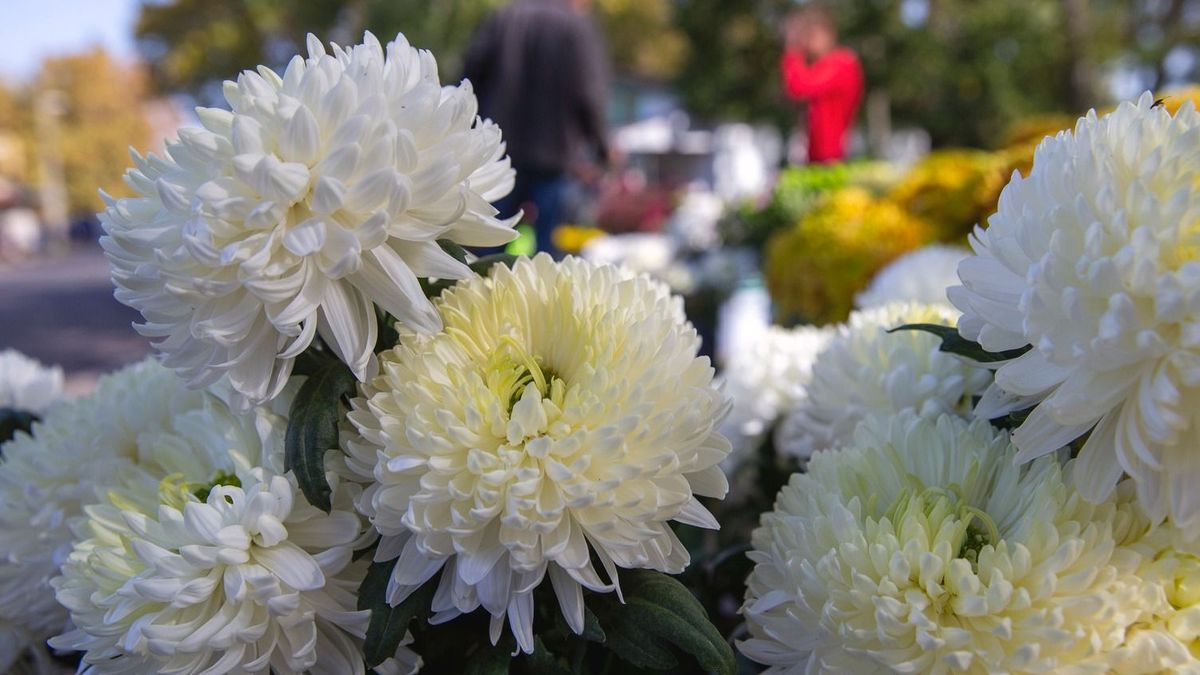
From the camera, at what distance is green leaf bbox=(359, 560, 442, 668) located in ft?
1.89

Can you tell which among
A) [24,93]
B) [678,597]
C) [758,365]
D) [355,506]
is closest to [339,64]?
[355,506]

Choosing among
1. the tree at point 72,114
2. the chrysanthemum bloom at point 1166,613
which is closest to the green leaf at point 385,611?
the chrysanthemum bloom at point 1166,613

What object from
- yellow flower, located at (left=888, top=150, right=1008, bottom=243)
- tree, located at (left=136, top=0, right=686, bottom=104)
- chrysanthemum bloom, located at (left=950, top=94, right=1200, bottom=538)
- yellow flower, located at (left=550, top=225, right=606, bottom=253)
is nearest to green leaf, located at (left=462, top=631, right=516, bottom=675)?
chrysanthemum bloom, located at (left=950, top=94, right=1200, bottom=538)

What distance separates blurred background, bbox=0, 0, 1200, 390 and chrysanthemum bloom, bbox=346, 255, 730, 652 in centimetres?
18

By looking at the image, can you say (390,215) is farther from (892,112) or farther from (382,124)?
(892,112)

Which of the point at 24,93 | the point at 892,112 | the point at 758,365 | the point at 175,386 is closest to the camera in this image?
the point at 175,386

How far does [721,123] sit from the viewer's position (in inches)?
639

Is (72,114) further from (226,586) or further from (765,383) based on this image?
(226,586)

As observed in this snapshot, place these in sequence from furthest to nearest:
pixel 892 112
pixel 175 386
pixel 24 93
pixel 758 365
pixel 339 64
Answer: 1. pixel 24 93
2. pixel 892 112
3. pixel 758 365
4. pixel 175 386
5. pixel 339 64

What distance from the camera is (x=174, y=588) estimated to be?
0.56 metres

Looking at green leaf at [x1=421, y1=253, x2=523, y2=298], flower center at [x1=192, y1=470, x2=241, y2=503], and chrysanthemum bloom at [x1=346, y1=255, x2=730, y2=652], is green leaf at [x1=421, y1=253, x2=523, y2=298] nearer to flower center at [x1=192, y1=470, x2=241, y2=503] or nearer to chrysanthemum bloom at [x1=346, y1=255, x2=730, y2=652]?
chrysanthemum bloom at [x1=346, y1=255, x2=730, y2=652]

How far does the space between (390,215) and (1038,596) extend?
475 mm

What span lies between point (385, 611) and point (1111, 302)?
500 millimetres

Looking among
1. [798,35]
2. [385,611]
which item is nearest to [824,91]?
[798,35]
